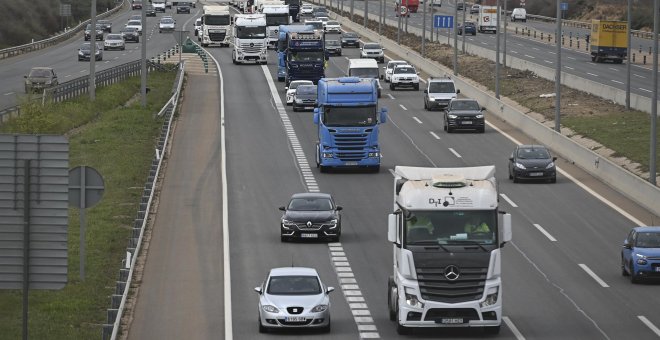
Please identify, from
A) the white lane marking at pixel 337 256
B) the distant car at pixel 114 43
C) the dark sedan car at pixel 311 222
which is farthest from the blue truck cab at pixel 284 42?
the dark sedan car at pixel 311 222

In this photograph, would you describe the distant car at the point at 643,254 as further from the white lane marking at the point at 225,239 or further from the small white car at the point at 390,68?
the small white car at the point at 390,68

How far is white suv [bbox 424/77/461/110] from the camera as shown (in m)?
81.9

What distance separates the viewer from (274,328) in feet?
106

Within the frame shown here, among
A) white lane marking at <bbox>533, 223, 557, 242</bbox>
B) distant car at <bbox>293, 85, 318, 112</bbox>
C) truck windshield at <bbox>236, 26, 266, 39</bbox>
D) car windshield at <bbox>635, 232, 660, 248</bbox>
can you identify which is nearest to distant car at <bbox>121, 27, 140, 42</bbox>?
truck windshield at <bbox>236, 26, 266, 39</bbox>

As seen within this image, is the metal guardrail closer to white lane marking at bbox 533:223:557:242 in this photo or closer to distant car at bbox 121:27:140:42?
distant car at bbox 121:27:140:42

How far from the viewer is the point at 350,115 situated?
2291 inches

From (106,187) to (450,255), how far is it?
28231 millimetres

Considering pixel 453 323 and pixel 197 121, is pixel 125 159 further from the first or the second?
pixel 453 323

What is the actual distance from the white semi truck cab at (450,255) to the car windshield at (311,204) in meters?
13.9

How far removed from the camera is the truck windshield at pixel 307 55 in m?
89.1

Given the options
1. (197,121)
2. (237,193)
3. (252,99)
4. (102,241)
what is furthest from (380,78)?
(102,241)

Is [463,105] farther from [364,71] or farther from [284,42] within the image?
[284,42]

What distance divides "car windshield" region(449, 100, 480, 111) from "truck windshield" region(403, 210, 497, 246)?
140 ft

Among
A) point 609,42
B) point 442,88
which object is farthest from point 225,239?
point 609,42
